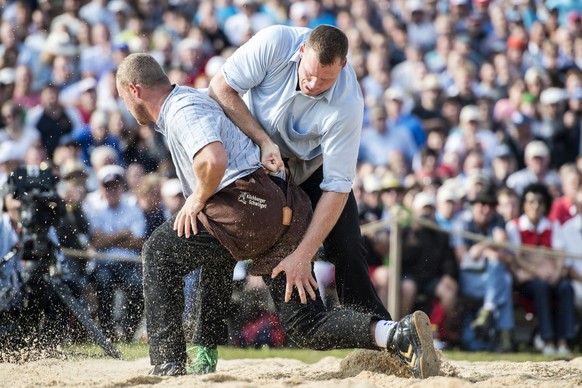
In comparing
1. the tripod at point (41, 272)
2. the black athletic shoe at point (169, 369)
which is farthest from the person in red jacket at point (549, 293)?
the black athletic shoe at point (169, 369)

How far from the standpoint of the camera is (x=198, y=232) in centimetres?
566

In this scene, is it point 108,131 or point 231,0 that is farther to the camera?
point 231,0

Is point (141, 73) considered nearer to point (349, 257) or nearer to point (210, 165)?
point (210, 165)

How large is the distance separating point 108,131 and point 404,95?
3941mm

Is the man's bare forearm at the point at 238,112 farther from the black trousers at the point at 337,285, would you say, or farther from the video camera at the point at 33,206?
the video camera at the point at 33,206

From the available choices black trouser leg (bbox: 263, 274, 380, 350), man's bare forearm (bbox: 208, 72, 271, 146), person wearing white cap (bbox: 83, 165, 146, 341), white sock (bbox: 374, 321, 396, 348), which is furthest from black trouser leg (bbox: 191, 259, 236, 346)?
person wearing white cap (bbox: 83, 165, 146, 341)

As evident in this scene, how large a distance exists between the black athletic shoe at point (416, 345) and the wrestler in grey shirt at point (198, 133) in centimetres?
116

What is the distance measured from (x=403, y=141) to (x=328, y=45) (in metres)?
7.23

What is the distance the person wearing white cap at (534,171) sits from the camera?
11867mm

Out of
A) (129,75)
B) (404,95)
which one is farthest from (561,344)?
(129,75)

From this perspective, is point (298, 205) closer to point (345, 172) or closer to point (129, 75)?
point (345, 172)

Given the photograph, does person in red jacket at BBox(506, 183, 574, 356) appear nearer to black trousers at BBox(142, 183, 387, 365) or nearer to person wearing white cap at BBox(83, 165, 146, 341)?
person wearing white cap at BBox(83, 165, 146, 341)

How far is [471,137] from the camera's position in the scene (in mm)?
12336

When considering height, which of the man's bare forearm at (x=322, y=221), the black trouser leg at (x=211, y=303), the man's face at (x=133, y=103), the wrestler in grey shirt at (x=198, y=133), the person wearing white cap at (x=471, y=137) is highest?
the person wearing white cap at (x=471, y=137)
